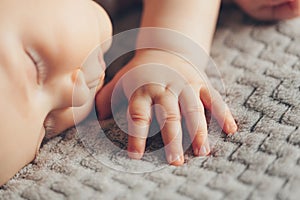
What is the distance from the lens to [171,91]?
0.63 m

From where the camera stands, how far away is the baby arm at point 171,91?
1.94 feet

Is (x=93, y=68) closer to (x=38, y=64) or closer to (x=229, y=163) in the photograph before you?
(x=38, y=64)

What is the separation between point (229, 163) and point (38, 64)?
0.69 ft

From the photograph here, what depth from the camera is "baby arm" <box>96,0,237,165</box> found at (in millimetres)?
591

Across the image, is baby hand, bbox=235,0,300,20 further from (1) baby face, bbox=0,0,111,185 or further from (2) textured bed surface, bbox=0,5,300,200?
(1) baby face, bbox=0,0,111,185

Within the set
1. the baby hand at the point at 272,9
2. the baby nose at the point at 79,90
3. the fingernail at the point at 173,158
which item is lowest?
the fingernail at the point at 173,158

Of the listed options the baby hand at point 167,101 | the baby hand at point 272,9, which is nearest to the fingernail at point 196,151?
the baby hand at point 167,101

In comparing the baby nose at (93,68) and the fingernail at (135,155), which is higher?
the baby nose at (93,68)

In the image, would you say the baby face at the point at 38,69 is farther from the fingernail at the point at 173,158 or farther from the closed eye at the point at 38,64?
the fingernail at the point at 173,158

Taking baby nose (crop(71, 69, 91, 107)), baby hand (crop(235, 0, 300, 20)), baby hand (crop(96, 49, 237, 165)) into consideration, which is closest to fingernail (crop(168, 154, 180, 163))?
baby hand (crop(96, 49, 237, 165))

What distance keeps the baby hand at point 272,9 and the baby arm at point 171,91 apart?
6 centimetres

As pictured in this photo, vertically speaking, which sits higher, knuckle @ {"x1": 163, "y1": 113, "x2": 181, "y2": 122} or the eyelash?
Result: the eyelash

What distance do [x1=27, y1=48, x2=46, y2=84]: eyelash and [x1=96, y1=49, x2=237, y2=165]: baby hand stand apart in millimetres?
100

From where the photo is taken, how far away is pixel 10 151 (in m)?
0.56
